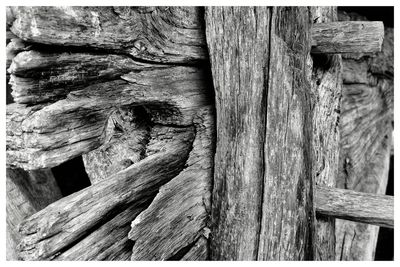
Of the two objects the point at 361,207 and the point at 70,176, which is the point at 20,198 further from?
the point at 361,207

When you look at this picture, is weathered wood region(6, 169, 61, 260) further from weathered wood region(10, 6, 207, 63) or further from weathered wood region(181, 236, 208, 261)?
weathered wood region(10, 6, 207, 63)

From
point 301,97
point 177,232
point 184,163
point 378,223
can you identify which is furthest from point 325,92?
point 177,232

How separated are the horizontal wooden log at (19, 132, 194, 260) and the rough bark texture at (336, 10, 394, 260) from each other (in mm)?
1330

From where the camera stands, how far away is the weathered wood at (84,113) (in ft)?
4.68

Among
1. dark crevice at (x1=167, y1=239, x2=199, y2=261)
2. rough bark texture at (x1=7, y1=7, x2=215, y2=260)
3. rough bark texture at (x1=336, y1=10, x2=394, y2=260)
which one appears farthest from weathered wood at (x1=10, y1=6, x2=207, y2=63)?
rough bark texture at (x1=336, y1=10, x2=394, y2=260)

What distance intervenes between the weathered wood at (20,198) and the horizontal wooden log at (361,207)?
50.7 inches

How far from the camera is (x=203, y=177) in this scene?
6.47 feet

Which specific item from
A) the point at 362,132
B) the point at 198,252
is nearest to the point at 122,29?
the point at 198,252

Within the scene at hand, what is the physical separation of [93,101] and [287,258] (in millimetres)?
1066

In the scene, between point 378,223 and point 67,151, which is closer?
point 67,151

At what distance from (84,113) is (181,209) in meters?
0.62

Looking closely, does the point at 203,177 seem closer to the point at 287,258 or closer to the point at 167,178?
the point at 167,178

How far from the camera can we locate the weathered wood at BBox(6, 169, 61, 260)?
76.7 inches

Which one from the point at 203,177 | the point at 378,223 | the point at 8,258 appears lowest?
the point at 8,258
